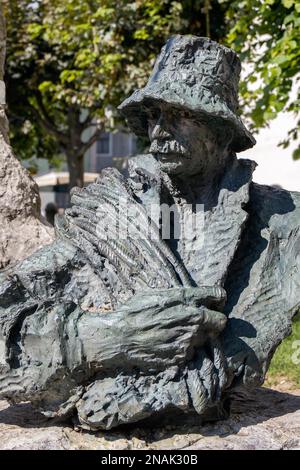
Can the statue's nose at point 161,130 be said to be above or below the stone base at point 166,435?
above

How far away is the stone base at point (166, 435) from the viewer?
2482 millimetres

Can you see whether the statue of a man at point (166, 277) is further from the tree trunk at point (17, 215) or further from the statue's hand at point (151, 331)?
the tree trunk at point (17, 215)

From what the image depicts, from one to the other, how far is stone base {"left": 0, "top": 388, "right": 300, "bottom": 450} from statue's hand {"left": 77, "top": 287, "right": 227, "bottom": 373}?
11.0 inches

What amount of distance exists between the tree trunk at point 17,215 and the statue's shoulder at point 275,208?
1506mm

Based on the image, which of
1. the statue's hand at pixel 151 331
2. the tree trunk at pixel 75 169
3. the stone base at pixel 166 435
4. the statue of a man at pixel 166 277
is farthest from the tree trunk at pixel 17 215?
the tree trunk at pixel 75 169

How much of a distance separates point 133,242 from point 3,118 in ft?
6.52

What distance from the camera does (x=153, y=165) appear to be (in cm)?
284

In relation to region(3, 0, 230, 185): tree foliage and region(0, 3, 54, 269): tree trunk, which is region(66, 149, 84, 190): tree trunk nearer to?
region(3, 0, 230, 185): tree foliage

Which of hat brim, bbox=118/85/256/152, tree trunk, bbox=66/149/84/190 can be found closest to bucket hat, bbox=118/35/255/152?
hat brim, bbox=118/85/256/152

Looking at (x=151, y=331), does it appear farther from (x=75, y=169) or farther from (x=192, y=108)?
(x=75, y=169)

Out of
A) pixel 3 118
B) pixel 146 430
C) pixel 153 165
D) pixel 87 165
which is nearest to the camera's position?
pixel 146 430

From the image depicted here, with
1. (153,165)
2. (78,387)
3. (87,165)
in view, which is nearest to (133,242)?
(153,165)

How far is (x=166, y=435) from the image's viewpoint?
2.56 m
